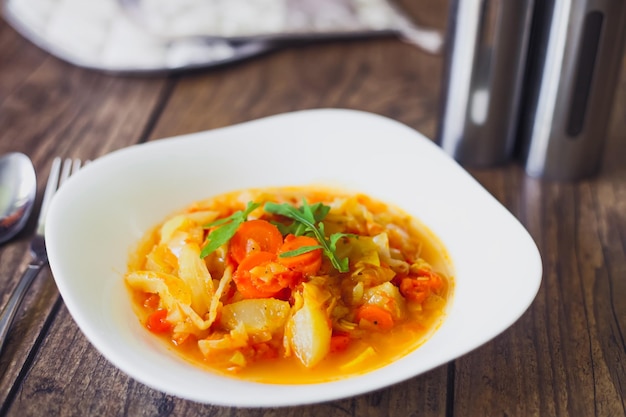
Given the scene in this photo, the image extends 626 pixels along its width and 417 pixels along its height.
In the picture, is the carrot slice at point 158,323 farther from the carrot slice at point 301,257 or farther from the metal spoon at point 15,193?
the metal spoon at point 15,193

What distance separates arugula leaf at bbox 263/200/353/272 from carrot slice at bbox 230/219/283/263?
55mm

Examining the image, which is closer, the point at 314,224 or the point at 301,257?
the point at 301,257

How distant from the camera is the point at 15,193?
2035mm

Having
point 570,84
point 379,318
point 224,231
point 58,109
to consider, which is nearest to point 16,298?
point 224,231

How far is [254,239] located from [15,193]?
0.81 metres

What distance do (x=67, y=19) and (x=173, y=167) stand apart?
140 centimetres

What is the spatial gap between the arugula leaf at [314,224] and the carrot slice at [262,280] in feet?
0.22

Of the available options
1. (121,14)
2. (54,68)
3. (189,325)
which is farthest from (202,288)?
(121,14)

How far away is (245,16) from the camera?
118 inches

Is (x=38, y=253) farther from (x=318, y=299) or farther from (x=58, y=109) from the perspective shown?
(x=58, y=109)

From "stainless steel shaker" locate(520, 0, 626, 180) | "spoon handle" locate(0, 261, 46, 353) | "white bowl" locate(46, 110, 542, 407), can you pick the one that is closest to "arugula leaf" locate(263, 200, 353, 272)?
"white bowl" locate(46, 110, 542, 407)

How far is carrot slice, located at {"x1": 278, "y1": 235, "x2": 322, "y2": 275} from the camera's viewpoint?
1550mm

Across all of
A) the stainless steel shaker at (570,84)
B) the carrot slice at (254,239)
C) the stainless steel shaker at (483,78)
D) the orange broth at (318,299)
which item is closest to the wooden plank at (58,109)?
the orange broth at (318,299)

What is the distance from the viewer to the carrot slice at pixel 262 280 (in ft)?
5.06
